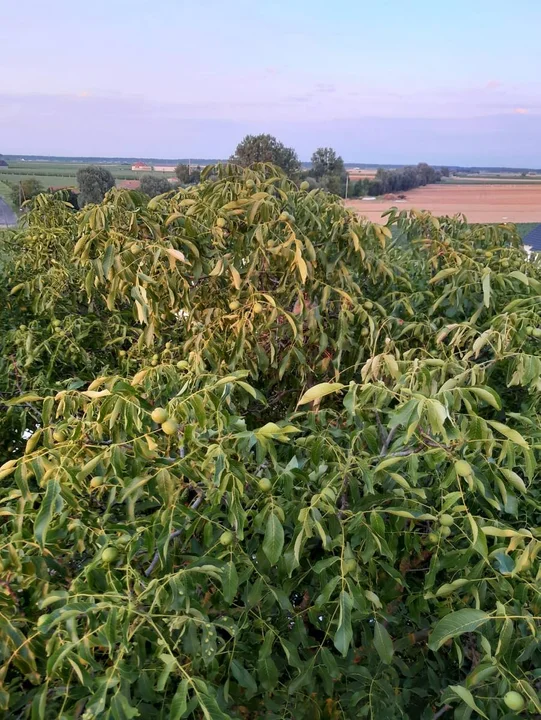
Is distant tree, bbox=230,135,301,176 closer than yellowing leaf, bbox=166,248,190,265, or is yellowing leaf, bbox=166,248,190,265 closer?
yellowing leaf, bbox=166,248,190,265

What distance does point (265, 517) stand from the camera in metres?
1.13

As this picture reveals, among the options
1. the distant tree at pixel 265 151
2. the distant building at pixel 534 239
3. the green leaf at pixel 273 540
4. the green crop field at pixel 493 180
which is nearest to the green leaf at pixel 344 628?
the green leaf at pixel 273 540

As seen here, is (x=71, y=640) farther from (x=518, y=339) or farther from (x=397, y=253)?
(x=397, y=253)

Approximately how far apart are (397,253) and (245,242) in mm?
1621

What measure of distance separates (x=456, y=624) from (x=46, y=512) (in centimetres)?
77

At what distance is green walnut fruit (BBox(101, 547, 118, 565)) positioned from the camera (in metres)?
0.99

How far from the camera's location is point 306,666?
1.17 m

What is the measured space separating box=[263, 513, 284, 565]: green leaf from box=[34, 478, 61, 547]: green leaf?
1.33ft

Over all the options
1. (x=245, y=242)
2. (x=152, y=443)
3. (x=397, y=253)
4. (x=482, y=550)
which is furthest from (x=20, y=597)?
(x=397, y=253)

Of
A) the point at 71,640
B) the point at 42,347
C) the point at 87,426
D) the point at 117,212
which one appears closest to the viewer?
the point at 71,640

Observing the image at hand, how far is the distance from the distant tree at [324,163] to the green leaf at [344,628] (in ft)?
111

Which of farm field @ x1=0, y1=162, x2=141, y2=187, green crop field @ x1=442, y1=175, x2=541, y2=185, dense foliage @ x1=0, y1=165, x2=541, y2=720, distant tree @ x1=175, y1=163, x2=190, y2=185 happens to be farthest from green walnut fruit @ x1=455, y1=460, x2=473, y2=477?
green crop field @ x1=442, y1=175, x2=541, y2=185

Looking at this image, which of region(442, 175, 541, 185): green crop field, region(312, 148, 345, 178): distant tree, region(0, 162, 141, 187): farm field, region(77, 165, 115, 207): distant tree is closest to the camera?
region(77, 165, 115, 207): distant tree

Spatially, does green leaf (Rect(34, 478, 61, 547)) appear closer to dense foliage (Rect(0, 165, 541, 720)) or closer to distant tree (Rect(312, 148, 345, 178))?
dense foliage (Rect(0, 165, 541, 720))
